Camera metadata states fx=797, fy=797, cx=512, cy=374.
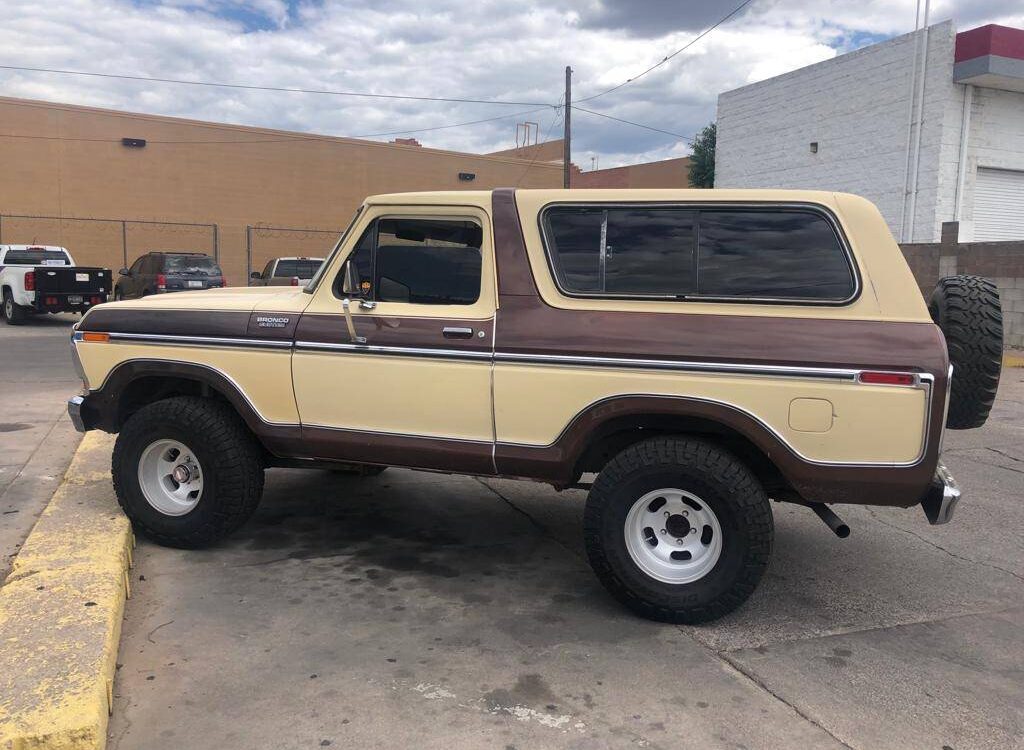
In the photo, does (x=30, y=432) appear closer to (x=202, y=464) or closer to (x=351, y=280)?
(x=202, y=464)

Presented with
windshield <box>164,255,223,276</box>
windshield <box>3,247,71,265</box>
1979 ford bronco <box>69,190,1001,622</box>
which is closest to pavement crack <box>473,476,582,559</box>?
1979 ford bronco <box>69,190,1001,622</box>

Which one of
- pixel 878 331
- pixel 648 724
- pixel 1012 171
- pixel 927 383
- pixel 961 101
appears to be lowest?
pixel 648 724

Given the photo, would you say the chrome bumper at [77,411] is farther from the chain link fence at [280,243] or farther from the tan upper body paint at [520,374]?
the chain link fence at [280,243]

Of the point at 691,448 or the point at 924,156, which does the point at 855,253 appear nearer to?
the point at 691,448

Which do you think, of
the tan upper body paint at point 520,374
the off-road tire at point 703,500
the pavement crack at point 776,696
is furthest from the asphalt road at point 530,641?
the tan upper body paint at point 520,374

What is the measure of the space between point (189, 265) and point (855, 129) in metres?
16.4

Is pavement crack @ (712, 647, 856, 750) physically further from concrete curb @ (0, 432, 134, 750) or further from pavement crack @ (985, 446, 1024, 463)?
pavement crack @ (985, 446, 1024, 463)

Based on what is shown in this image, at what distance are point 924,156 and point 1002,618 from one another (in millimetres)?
16839

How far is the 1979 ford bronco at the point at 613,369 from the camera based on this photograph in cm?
363

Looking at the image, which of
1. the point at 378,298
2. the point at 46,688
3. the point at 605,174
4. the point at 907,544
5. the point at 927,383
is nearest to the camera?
the point at 46,688

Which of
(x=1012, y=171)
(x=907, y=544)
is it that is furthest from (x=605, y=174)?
(x=907, y=544)

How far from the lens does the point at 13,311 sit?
18641mm

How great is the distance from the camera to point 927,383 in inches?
136

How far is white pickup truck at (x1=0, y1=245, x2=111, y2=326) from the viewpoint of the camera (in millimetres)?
17906
